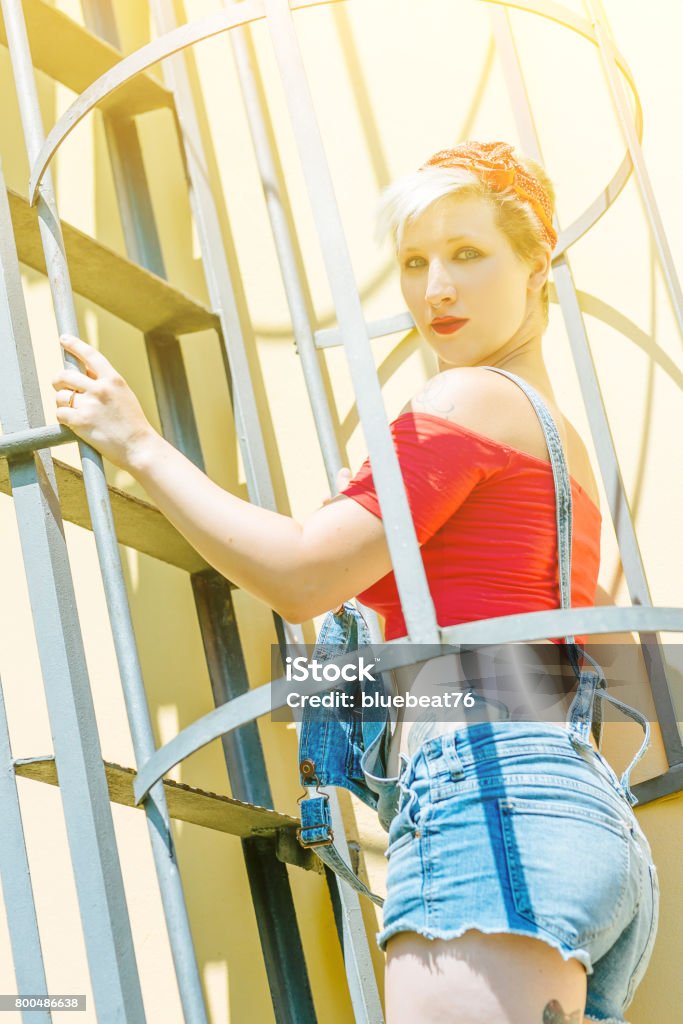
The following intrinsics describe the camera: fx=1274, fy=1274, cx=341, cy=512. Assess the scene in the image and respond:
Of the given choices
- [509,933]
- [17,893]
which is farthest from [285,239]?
[509,933]

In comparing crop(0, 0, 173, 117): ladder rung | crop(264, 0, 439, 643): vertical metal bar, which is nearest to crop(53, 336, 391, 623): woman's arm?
crop(264, 0, 439, 643): vertical metal bar

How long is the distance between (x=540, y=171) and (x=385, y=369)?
66 cm

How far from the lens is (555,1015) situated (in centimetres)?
154

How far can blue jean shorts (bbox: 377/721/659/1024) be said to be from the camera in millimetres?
1551

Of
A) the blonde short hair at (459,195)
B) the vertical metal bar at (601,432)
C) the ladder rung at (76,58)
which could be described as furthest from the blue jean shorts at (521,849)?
the ladder rung at (76,58)

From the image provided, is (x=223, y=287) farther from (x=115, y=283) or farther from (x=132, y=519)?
(x=132, y=519)

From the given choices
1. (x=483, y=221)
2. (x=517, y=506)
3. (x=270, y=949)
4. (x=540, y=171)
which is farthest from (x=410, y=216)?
(x=270, y=949)

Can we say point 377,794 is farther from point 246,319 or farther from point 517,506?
point 246,319

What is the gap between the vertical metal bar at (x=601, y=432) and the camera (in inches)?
90.0

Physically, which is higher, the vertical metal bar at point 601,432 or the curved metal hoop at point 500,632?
the vertical metal bar at point 601,432

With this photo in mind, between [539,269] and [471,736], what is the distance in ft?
2.82

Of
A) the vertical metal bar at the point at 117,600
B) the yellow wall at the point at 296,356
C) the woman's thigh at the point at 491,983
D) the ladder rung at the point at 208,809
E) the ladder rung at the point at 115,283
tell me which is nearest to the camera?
the woman's thigh at the point at 491,983

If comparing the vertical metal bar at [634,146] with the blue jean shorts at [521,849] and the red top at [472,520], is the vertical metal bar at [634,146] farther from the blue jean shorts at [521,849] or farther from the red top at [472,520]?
the blue jean shorts at [521,849]

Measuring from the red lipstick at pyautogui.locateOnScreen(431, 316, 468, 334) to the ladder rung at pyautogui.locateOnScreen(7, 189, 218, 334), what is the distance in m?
0.69
